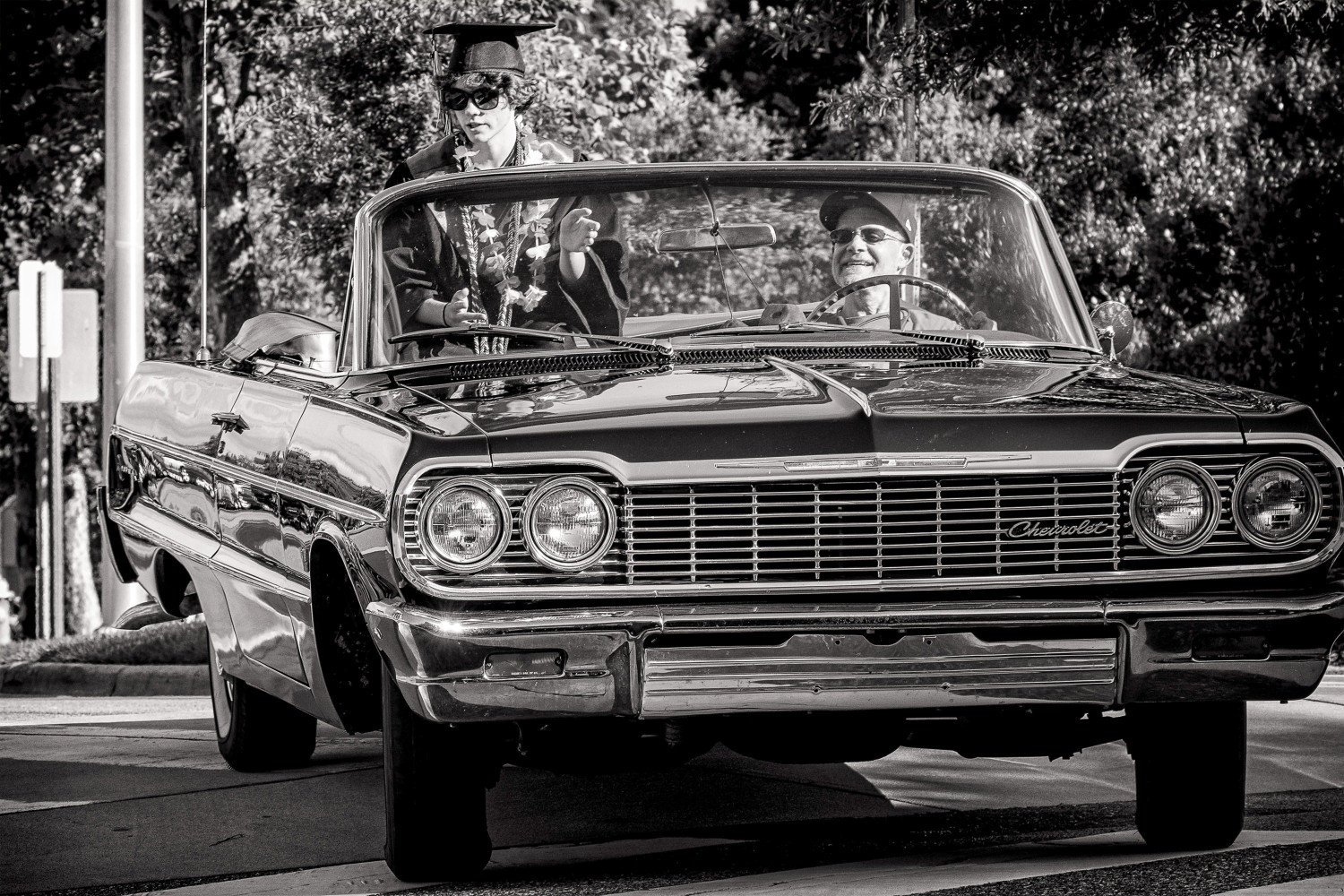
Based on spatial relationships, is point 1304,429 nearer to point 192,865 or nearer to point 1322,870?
point 1322,870

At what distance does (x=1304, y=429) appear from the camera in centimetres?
459

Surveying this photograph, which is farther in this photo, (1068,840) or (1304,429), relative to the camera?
(1068,840)

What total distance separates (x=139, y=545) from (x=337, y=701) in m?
1.92

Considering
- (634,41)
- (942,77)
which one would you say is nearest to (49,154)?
(634,41)

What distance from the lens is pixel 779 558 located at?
14.5ft

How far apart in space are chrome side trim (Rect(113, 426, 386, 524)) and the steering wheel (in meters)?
1.45

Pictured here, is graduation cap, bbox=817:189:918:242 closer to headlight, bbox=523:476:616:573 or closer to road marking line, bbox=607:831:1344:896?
road marking line, bbox=607:831:1344:896

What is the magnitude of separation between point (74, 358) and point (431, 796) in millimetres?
9346

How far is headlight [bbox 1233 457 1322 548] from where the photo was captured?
4.55 meters

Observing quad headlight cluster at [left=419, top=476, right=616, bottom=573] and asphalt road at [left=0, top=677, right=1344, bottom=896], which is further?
asphalt road at [left=0, top=677, right=1344, bottom=896]

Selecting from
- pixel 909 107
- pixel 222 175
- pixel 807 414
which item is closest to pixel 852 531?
pixel 807 414

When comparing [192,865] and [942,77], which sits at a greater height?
[942,77]

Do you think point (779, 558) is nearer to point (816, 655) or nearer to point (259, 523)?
point (816, 655)

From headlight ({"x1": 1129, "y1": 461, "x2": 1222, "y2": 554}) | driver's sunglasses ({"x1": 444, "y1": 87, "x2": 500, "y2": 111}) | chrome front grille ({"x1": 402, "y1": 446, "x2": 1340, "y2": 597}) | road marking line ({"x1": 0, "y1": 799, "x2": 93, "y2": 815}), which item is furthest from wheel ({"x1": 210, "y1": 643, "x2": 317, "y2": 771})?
headlight ({"x1": 1129, "y1": 461, "x2": 1222, "y2": 554})
